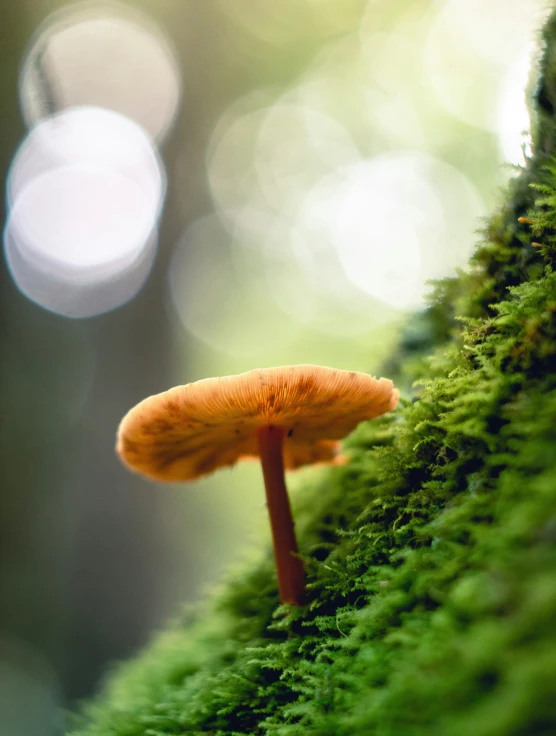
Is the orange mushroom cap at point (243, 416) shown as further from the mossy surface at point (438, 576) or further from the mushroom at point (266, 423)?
the mossy surface at point (438, 576)

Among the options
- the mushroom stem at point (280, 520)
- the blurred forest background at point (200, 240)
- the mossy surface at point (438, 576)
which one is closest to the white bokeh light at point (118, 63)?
the blurred forest background at point (200, 240)

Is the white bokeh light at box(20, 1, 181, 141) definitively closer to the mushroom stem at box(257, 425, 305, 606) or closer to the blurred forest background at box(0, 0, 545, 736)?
the blurred forest background at box(0, 0, 545, 736)

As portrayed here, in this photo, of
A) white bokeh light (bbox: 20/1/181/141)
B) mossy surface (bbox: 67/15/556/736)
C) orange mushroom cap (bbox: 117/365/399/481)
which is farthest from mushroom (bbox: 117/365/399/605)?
white bokeh light (bbox: 20/1/181/141)

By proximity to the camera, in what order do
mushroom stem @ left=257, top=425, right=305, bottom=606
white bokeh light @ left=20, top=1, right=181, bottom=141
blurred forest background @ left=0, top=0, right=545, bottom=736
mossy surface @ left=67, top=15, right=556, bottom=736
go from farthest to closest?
white bokeh light @ left=20, top=1, right=181, bottom=141, blurred forest background @ left=0, top=0, right=545, bottom=736, mushroom stem @ left=257, top=425, right=305, bottom=606, mossy surface @ left=67, top=15, right=556, bottom=736

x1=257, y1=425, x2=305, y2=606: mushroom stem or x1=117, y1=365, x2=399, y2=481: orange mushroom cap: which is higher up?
x1=117, y1=365, x2=399, y2=481: orange mushroom cap

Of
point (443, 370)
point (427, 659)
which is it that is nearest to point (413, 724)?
point (427, 659)

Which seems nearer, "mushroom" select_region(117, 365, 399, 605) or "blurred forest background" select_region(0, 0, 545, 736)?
"mushroom" select_region(117, 365, 399, 605)
